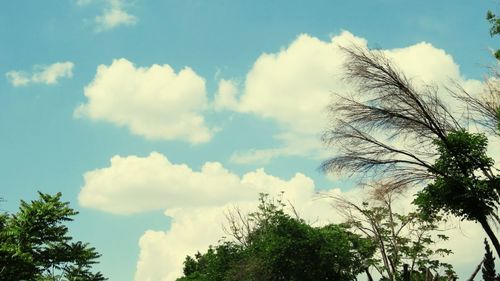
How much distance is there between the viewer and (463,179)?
2061 centimetres

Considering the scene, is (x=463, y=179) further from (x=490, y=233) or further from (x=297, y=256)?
(x=297, y=256)

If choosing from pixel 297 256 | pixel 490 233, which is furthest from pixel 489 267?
pixel 297 256

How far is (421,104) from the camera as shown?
20453 millimetres

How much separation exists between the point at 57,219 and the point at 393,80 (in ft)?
70.0

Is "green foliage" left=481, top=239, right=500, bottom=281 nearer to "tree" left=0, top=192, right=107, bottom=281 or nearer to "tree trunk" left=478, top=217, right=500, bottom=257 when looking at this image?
"tree trunk" left=478, top=217, right=500, bottom=257

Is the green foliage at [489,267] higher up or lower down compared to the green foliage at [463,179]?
lower down

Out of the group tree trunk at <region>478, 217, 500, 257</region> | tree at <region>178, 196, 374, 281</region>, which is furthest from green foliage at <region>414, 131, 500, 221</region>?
tree at <region>178, 196, 374, 281</region>

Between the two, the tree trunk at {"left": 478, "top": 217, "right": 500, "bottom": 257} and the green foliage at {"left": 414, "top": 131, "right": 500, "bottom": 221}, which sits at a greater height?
the green foliage at {"left": 414, "top": 131, "right": 500, "bottom": 221}

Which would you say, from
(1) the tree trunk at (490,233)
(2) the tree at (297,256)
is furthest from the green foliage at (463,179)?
(2) the tree at (297,256)

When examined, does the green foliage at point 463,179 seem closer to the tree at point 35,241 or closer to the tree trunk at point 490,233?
the tree trunk at point 490,233

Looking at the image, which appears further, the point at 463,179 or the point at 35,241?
the point at 35,241

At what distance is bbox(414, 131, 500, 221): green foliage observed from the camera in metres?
20.6

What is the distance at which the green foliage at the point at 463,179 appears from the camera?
812 inches

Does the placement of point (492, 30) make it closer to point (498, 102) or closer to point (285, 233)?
point (498, 102)
